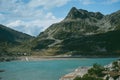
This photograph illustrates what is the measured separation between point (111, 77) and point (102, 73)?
392 inches

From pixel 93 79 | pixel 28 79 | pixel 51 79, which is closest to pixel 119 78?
pixel 93 79

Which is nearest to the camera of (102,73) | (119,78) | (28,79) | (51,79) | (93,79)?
(93,79)

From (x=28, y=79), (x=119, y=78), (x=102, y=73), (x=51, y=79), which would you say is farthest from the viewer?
(x=28, y=79)

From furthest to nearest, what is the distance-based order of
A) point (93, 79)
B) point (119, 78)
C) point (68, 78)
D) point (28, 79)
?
point (28, 79)
point (68, 78)
point (119, 78)
point (93, 79)

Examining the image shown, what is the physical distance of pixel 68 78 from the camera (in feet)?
292

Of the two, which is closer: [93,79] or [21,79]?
[93,79]

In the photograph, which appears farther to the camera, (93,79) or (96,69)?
(96,69)

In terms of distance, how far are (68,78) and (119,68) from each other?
1717cm

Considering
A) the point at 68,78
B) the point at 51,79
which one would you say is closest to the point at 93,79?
the point at 68,78

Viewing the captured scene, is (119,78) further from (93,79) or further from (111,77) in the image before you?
(93,79)

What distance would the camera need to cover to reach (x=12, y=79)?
127 metres

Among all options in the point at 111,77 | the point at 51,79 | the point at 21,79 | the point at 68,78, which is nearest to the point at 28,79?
the point at 21,79

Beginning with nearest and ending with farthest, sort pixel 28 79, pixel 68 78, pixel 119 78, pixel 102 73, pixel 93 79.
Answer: pixel 93 79 < pixel 119 78 < pixel 102 73 < pixel 68 78 < pixel 28 79

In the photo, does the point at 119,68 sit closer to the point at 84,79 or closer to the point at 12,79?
the point at 84,79
